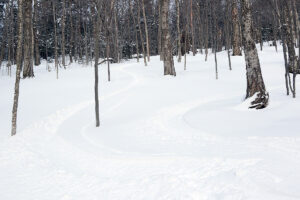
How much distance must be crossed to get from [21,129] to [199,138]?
5.89m

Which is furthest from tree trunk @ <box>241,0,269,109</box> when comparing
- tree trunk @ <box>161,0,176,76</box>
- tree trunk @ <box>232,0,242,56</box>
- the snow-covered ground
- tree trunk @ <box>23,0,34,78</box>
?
tree trunk @ <box>23,0,34,78</box>

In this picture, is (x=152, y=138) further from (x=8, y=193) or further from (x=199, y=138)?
(x=8, y=193)

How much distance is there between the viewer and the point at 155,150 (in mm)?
5500

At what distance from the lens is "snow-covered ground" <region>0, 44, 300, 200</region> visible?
363cm

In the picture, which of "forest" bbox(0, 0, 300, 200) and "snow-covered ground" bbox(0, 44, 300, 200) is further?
A: "forest" bbox(0, 0, 300, 200)

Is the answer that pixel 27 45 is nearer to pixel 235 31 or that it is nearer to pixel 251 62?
pixel 251 62

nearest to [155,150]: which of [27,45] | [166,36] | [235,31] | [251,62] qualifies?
[251,62]

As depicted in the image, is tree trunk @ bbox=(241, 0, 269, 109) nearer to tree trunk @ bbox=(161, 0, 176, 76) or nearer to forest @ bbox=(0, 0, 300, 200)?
forest @ bbox=(0, 0, 300, 200)

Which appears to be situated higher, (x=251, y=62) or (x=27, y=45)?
(x=27, y=45)

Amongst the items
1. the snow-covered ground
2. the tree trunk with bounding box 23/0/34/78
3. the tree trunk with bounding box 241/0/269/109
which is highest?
the tree trunk with bounding box 23/0/34/78

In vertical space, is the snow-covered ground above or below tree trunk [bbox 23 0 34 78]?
below

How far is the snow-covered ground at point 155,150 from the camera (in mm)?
3633

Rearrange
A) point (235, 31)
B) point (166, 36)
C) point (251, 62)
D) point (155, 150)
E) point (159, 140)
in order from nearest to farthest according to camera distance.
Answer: point (155, 150), point (159, 140), point (251, 62), point (166, 36), point (235, 31)

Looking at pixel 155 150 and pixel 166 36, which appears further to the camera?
pixel 166 36
